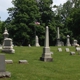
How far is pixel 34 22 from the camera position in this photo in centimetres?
5553

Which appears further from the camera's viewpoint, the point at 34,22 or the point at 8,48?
the point at 34,22

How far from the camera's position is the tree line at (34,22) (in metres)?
54.3

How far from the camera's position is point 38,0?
62.0 meters

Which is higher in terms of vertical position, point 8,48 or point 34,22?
point 34,22

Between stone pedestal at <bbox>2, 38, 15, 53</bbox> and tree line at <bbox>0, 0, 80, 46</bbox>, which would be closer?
stone pedestal at <bbox>2, 38, 15, 53</bbox>

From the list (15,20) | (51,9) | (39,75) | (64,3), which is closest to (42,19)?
(51,9)

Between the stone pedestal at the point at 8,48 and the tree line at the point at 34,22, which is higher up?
the tree line at the point at 34,22

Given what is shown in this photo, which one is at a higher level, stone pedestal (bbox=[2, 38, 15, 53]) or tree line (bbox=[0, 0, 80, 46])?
tree line (bbox=[0, 0, 80, 46])

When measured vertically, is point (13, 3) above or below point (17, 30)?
above

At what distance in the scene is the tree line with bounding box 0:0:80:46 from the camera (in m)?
54.3

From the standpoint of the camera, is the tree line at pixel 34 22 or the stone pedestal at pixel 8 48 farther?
the tree line at pixel 34 22

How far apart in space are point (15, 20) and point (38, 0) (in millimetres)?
9829

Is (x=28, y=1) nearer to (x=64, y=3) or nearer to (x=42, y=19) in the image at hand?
(x=42, y=19)

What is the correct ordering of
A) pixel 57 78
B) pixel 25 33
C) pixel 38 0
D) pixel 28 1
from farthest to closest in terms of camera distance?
pixel 38 0
pixel 28 1
pixel 25 33
pixel 57 78
